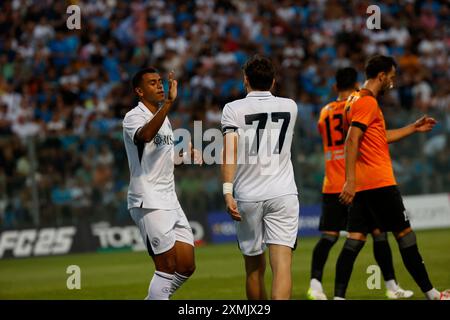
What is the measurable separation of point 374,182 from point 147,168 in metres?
2.57

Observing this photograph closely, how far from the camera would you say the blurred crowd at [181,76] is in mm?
20938

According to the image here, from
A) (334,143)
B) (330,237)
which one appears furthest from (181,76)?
(330,237)

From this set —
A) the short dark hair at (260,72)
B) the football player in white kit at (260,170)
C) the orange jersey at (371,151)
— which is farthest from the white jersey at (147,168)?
the orange jersey at (371,151)

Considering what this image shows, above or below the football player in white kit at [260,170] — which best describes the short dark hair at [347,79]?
above

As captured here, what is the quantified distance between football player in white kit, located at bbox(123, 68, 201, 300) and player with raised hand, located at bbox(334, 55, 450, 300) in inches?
75.5

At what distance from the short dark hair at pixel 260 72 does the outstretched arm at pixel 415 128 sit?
81.7 inches

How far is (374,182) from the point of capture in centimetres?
1047

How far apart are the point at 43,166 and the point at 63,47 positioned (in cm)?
462

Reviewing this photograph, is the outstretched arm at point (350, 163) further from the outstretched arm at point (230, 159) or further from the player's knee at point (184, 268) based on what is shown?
the player's knee at point (184, 268)

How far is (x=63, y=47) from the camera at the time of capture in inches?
963

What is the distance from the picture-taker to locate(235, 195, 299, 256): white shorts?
9047mm

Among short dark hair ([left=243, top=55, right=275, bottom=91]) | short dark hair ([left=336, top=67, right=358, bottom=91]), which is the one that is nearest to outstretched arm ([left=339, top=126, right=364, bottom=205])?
short dark hair ([left=243, top=55, right=275, bottom=91])

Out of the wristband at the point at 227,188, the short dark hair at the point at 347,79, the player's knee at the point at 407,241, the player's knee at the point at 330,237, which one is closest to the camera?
the wristband at the point at 227,188

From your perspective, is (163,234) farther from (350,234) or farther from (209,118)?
(209,118)
